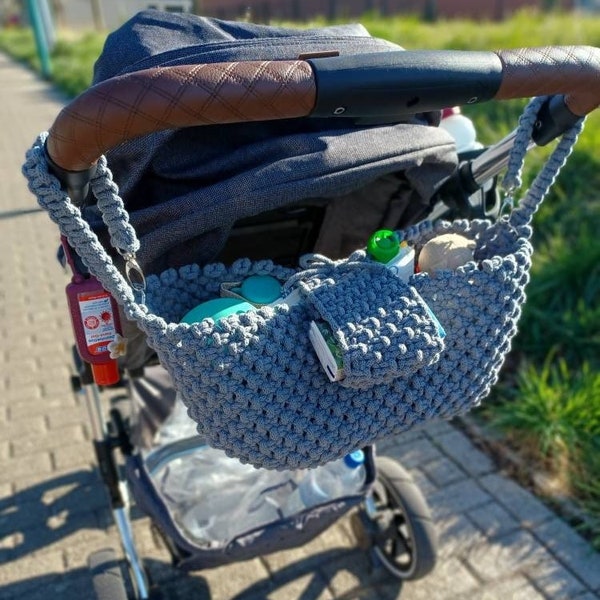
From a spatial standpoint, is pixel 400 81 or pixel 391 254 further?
pixel 391 254

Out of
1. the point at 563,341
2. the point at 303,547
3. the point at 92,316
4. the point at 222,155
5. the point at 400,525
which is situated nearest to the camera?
the point at 92,316

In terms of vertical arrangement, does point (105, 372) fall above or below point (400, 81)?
below

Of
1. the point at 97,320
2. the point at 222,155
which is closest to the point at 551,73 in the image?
the point at 222,155

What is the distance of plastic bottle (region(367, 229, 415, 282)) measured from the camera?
1.36m

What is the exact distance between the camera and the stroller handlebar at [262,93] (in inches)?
39.3

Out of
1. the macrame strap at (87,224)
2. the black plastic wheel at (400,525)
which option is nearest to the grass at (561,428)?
the black plastic wheel at (400,525)

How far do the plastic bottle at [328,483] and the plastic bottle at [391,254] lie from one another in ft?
2.57

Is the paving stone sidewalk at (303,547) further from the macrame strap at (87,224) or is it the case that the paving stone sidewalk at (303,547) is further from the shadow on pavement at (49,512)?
the macrame strap at (87,224)

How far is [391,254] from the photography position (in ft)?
4.48

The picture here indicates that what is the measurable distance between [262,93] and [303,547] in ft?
6.27

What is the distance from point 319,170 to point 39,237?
4957 millimetres

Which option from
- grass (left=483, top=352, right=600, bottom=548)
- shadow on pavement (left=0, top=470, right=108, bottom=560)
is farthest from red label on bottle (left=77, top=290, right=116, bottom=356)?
grass (left=483, top=352, right=600, bottom=548)

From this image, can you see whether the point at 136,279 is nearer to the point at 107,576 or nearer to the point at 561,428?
the point at 107,576

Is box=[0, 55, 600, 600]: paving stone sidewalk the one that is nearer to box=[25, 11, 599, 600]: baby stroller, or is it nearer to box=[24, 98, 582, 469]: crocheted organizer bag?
box=[25, 11, 599, 600]: baby stroller
